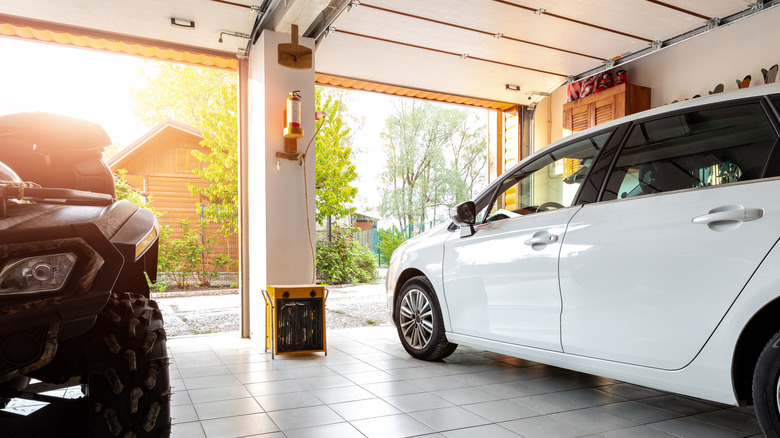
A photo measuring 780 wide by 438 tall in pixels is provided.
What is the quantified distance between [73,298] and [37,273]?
0.10 meters

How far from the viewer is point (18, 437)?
1846 millimetres

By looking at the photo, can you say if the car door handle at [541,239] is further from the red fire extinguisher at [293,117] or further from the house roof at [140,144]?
the house roof at [140,144]

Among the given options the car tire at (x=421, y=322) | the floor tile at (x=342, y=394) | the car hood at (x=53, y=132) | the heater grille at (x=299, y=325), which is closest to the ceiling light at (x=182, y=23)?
the heater grille at (x=299, y=325)

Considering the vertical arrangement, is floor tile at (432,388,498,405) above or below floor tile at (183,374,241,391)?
above

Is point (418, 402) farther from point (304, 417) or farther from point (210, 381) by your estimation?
point (210, 381)

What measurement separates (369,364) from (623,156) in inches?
90.2

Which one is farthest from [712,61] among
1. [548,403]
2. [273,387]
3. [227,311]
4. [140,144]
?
[140,144]

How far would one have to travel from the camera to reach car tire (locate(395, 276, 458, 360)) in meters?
3.87

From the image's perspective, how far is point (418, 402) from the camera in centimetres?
303

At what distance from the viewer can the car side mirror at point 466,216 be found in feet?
11.3

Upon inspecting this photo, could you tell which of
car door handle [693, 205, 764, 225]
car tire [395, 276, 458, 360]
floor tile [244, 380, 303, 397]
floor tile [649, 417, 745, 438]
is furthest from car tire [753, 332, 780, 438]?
floor tile [244, 380, 303, 397]

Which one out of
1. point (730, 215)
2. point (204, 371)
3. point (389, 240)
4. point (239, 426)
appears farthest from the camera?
point (389, 240)

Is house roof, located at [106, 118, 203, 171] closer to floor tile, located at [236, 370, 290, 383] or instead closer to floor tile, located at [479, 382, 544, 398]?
floor tile, located at [236, 370, 290, 383]

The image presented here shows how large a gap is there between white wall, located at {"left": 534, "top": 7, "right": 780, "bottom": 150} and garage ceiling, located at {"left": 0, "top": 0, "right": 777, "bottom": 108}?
1.38 feet
